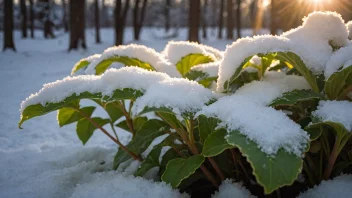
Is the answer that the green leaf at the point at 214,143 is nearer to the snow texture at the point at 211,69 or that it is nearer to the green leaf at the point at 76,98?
the green leaf at the point at 76,98

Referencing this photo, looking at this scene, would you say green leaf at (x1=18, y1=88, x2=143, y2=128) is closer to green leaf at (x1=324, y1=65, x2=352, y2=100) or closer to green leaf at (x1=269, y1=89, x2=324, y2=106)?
green leaf at (x1=269, y1=89, x2=324, y2=106)

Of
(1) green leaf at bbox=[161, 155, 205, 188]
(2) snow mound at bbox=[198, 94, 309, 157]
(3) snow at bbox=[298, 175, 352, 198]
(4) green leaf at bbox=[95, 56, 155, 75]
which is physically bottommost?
(3) snow at bbox=[298, 175, 352, 198]

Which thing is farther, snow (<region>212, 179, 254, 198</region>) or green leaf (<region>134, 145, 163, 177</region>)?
green leaf (<region>134, 145, 163, 177</region>)

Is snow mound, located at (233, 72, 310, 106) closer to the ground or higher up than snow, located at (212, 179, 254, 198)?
higher up

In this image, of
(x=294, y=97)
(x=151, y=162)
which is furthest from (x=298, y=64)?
(x=151, y=162)

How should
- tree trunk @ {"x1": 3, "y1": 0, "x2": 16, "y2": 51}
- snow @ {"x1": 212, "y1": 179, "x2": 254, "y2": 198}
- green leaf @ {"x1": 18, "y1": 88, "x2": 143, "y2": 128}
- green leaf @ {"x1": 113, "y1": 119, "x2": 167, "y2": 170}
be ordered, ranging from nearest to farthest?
green leaf @ {"x1": 18, "y1": 88, "x2": 143, "y2": 128}
snow @ {"x1": 212, "y1": 179, "x2": 254, "y2": 198}
green leaf @ {"x1": 113, "y1": 119, "x2": 167, "y2": 170}
tree trunk @ {"x1": 3, "y1": 0, "x2": 16, "y2": 51}

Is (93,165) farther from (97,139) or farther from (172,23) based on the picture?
(172,23)

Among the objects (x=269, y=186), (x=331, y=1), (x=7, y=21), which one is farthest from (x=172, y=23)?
(x=269, y=186)

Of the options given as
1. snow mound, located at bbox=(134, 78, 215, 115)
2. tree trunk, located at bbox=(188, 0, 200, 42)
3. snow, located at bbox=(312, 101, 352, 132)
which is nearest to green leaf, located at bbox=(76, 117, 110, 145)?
snow mound, located at bbox=(134, 78, 215, 115)
